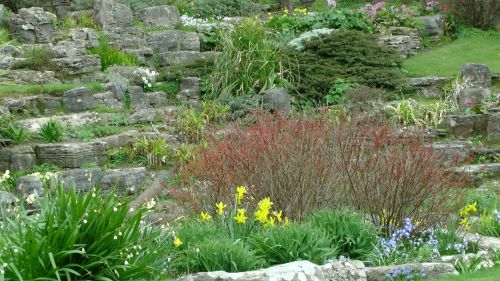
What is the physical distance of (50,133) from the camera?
43.8 ft

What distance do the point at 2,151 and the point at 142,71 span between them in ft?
16.7

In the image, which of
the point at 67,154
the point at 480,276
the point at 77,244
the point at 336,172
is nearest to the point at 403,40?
the point at 67,154

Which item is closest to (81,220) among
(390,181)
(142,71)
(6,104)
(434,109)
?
(390,181)

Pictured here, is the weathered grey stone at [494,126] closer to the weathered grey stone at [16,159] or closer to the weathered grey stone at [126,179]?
the weathered grey stone at [126,179]

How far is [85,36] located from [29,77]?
281 cm

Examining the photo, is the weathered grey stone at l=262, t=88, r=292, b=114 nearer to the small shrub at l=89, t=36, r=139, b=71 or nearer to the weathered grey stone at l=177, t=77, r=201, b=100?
the weathered grey stone at l=177, t=77, r=201, b=100

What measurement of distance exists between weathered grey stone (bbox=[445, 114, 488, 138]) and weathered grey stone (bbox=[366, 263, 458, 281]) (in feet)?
24.9

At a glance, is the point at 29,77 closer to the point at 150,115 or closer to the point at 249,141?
the point at 150,115

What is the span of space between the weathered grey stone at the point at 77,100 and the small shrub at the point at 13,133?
1728 mm

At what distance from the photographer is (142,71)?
1723cm

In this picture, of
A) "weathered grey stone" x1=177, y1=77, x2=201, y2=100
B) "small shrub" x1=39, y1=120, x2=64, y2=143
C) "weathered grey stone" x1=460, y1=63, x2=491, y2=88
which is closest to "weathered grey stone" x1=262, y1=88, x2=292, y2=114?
"weathered grey stone" x1=177, y1=77, x2=201, y2=100

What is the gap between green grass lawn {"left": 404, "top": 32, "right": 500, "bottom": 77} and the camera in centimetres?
1809

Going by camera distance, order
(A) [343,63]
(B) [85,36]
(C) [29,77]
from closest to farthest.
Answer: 1. (C) [29,77]
2. (A) [343,63]
3. (B) [85,36]

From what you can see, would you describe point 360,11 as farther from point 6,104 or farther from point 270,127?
point 270,127
